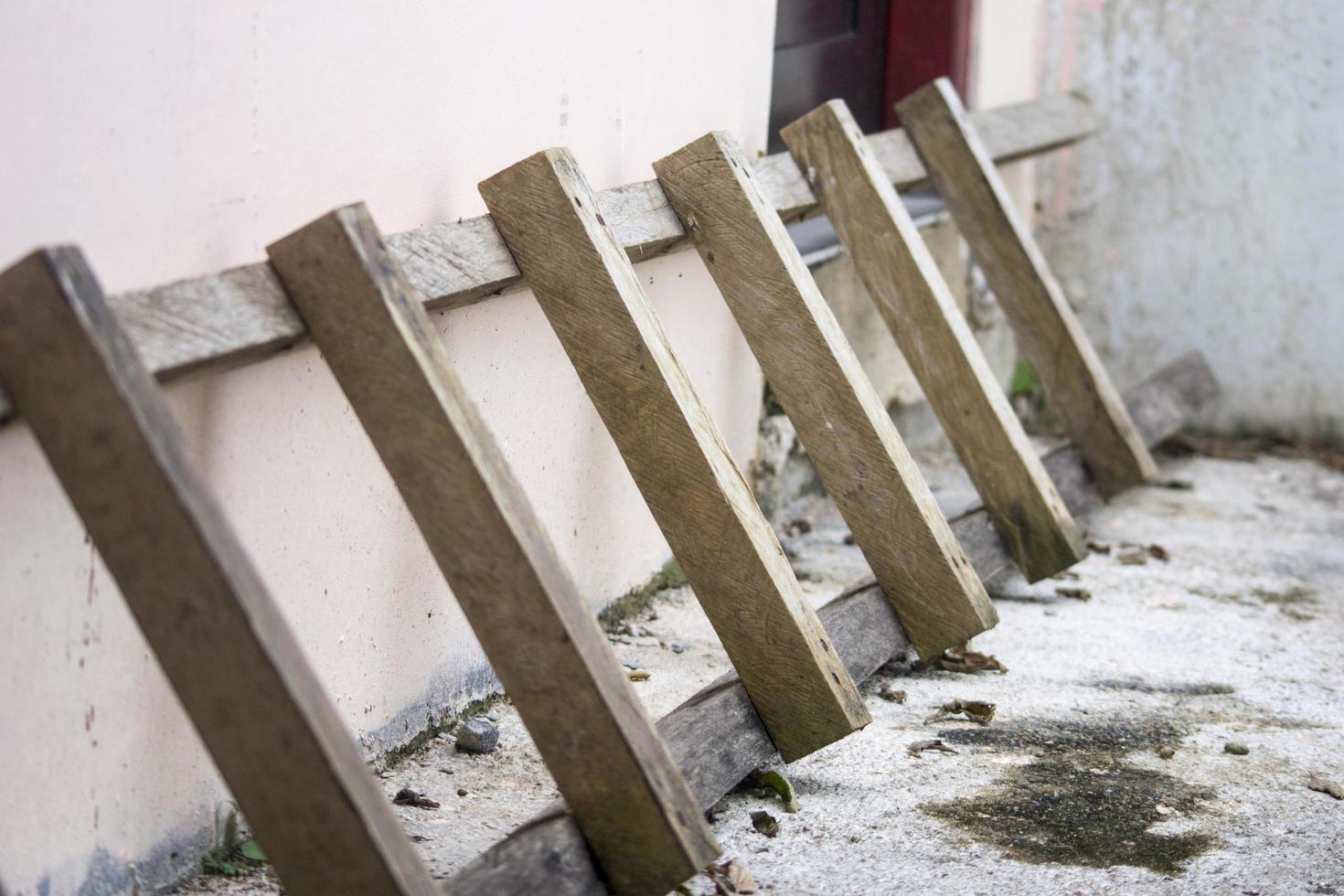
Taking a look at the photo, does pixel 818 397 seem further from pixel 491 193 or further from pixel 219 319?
pixel 219 319

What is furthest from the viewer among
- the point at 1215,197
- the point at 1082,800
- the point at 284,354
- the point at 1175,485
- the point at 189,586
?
the point at 1215,197

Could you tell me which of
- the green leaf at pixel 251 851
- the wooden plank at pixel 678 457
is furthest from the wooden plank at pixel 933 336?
the green leaf at pixel 251 851

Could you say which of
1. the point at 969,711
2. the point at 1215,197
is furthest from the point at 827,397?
the point at 1215,197

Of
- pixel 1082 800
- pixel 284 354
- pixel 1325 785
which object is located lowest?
pixel 1325 785

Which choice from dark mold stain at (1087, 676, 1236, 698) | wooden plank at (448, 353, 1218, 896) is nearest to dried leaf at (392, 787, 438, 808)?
wooden plank at (448, 353, 1218, 896)

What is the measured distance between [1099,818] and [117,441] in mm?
1465

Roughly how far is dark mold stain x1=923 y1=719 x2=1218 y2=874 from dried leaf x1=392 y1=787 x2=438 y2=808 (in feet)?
2.40

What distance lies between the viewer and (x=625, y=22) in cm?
256

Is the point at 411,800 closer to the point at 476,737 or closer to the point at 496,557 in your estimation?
the point at 476,737

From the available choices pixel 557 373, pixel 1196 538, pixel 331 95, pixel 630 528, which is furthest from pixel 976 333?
pixel 331 95

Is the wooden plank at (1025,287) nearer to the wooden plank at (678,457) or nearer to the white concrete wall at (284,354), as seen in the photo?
the white concrete wall at (284,354)

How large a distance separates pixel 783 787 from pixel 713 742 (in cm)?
16

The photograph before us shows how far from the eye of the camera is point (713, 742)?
6.57 ft

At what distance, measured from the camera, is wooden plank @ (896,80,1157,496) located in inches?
131
